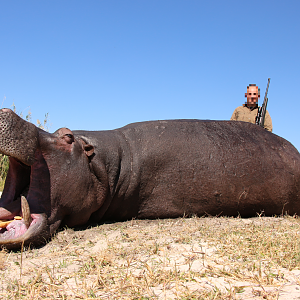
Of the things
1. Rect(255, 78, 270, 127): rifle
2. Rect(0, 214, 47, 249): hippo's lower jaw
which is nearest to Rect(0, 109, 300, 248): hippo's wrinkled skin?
Rect(0, 214, 47, 249): hippo's lower jaw

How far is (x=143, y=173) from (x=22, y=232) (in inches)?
58.2

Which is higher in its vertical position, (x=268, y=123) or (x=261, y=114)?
(x=261, y=114)

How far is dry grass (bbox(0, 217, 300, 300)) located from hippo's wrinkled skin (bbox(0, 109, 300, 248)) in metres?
0.35

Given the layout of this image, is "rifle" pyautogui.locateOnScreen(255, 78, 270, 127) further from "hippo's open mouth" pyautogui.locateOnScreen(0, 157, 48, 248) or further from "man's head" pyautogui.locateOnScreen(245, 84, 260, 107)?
"hippo's open mouth" pyautogui.locateOnScreen(0, 157, 48, 248)

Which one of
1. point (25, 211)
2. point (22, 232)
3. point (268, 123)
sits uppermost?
point (268, 123)

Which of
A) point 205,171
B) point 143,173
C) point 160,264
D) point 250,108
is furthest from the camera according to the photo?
point 250,108

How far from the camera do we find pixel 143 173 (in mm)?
4000

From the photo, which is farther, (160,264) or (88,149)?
(88,149)

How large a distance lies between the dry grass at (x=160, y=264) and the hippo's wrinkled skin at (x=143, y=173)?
0.35 metres

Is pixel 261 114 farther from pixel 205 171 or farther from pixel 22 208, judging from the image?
pixel 22 208

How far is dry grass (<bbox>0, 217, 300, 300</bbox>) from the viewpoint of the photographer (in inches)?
80.8

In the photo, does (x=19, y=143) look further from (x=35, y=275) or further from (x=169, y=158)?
(x=169, y=158)

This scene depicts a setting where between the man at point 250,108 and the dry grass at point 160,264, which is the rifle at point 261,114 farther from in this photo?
the dry grass at point 160,264

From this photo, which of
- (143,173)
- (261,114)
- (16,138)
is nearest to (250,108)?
(261,114)
